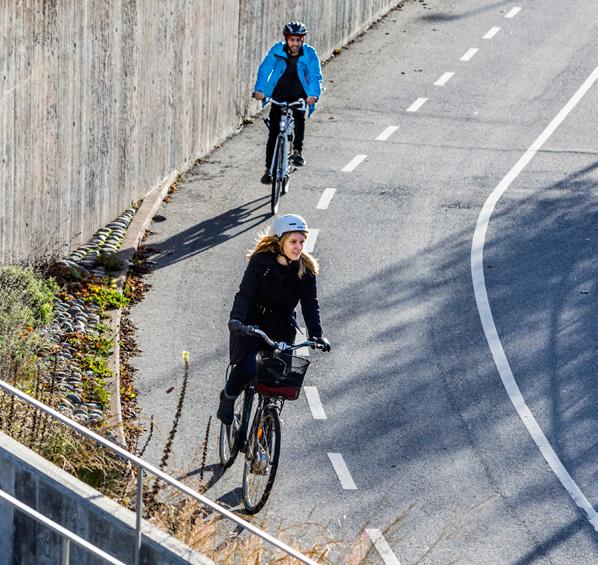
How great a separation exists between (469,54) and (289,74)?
9427mm

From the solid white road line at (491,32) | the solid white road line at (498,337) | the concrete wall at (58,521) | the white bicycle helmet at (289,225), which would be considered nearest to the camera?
the concrete wall at (58,521)

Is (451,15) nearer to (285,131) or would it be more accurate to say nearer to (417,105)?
(417,105)

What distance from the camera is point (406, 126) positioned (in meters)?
19.7

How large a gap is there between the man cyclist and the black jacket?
21.1 feet

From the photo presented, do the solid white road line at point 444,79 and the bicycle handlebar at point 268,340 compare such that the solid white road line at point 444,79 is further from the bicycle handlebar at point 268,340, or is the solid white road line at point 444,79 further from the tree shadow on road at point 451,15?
the bicycle handlebar at point 268,340

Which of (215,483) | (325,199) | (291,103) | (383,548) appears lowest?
(383,548)

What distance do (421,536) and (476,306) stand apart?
4.64 meters

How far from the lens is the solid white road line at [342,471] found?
9.88 meters

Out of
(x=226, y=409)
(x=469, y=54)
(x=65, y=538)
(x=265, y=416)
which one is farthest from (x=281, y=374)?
(x=469, y=54)

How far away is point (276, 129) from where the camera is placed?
51.6ft

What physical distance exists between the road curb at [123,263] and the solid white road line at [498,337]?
11.4 feet

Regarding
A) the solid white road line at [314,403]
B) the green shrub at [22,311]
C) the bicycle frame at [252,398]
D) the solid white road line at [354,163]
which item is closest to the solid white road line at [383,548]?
the bicycle frame at [252,398]

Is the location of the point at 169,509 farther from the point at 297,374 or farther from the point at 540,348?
the point at 540,348

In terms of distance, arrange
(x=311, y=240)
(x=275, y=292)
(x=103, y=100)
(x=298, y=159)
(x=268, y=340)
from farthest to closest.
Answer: (x=298, y=159)
(x=311, y=240)
(x=103, y=100)
(x=275, y=292)
(x=268, y=340)
